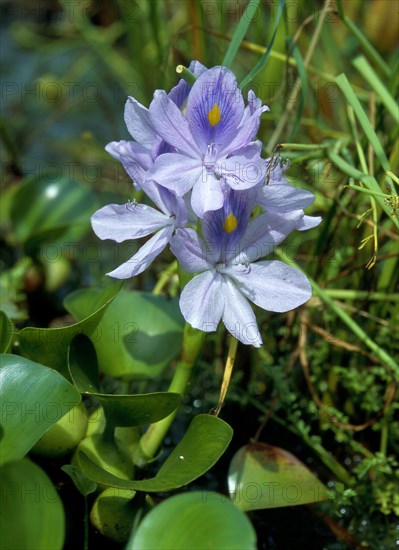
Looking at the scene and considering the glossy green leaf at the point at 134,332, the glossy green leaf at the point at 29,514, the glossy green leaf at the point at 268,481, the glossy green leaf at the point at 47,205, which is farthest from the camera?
the glossy green leaf at the point at 47,205

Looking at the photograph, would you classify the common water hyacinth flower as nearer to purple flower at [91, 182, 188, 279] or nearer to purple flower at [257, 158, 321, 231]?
purple flower at [91, 182, 188, 279]

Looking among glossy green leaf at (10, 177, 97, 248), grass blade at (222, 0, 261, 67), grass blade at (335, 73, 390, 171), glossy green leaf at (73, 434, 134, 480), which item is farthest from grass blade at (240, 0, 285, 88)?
glossy green leaf at (10, 177, 97, 248)

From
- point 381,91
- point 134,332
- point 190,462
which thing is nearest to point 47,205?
point 134,332

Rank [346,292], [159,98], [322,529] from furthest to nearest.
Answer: [346,292] → [322,529] → [159,98]

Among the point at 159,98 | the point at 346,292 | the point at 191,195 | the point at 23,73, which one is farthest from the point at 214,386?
the point at 23,73

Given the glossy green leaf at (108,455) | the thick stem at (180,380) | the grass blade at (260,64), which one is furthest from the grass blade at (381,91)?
the glossy green leaf at (108,455)

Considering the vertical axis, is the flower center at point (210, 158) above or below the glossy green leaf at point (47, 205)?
above

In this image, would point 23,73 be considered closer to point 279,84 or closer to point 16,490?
point 279,84

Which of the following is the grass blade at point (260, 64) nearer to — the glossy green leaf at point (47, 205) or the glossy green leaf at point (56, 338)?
the glossy green leaf at point (56, 338)
